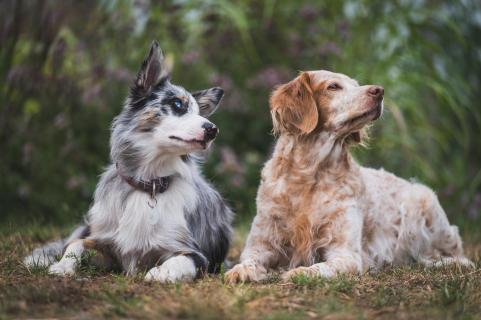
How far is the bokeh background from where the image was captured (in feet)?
22.4

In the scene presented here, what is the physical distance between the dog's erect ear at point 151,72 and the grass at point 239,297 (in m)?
1.18

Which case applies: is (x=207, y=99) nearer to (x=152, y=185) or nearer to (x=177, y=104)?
(x=177, y=104)

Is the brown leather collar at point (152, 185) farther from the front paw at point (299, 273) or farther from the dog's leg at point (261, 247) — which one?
the front paw at point (299, 273)

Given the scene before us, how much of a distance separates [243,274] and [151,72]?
1386mm

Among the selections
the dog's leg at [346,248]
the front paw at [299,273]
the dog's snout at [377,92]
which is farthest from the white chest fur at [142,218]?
the dog's snout at [377,92]

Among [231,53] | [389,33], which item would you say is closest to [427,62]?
[389,33]

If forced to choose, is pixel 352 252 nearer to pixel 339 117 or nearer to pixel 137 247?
pixel 339 117

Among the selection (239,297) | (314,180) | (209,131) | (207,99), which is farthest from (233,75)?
(239,297)

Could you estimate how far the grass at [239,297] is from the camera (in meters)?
2.92

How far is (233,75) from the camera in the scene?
7.61m

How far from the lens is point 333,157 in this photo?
14.2 ft

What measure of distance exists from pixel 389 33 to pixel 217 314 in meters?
5.32

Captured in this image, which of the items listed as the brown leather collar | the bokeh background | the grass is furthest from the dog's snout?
the bokeh background

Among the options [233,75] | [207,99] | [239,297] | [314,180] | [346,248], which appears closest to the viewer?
[239,297]
